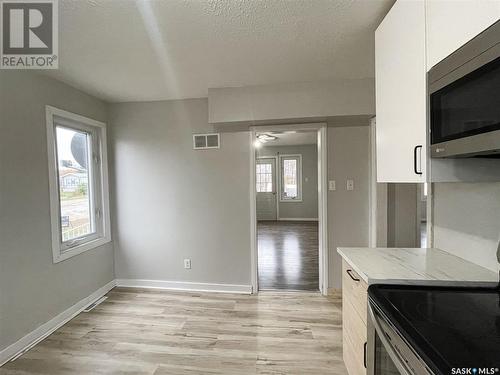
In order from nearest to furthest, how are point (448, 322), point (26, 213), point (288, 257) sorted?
1. point (448, 322)
2. point (26, 213)
3. point (288, 257)

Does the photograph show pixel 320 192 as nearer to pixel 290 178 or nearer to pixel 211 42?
pixel 211 42

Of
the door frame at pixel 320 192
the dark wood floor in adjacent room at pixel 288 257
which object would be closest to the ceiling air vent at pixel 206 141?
the door frame at pixel 320 192

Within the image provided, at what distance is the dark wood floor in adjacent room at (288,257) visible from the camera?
3443 millimetres

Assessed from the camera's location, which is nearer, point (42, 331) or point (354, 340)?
point (354, 340)

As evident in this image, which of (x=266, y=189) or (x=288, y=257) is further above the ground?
(x=266, y=189)

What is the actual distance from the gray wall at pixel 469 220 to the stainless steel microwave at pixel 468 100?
50 cm

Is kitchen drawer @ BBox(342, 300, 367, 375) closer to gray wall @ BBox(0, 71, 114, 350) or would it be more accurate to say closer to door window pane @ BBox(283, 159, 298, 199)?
gray wall @ BBox(0, 71, 114, 350)

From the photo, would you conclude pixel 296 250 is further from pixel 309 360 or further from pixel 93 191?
pixel 93 191

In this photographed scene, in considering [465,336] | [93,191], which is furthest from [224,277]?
[465,336]

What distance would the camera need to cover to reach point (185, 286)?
10.7 feet

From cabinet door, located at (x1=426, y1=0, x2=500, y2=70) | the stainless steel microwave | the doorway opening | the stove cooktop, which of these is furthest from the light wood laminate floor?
cabinet door, located at (x1=426, y1=0, x2=500, y2=70)

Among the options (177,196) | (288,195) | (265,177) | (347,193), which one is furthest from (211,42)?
(288,195)

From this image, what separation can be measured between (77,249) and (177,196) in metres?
1.20

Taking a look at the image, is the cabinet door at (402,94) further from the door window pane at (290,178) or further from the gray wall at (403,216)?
the door window pane at (290,178)
